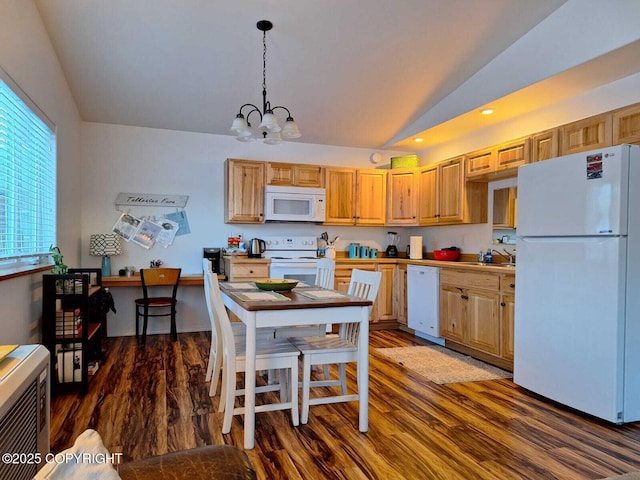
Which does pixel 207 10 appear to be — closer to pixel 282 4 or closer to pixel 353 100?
pixel 282 4

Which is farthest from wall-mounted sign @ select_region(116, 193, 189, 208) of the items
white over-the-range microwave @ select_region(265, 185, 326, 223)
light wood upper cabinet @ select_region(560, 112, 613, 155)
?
light wood upper cabinet @ select_region(560, 112, 613, 155)

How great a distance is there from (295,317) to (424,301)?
2634 millimetres

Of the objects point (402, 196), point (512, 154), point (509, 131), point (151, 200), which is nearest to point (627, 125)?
point (512, 154)

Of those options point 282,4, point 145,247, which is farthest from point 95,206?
point 282,4

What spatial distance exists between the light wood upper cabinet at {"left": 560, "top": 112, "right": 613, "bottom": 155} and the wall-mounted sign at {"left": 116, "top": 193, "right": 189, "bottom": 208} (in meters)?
3.94

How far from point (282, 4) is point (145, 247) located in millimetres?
3074

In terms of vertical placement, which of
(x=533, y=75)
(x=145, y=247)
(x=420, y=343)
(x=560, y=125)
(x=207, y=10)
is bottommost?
(x=420, y=343)

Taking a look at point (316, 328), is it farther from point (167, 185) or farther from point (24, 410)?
point (167, 185)

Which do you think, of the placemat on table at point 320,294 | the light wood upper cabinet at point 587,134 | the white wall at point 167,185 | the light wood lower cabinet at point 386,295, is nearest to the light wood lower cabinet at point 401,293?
the light wood lower cabinet at point 386,295

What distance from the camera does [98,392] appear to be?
2.99 meters

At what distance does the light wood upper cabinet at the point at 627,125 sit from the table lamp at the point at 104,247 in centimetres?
475

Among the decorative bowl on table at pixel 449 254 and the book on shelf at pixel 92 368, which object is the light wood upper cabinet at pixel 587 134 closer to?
the decorative bowl on table at pixel 449 254

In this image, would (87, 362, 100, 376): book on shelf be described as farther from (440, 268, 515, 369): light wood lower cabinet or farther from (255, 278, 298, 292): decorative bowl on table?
(440, 268, 515, 369): light wood lower cabinet

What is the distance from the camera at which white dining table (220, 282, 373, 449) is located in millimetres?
2273
